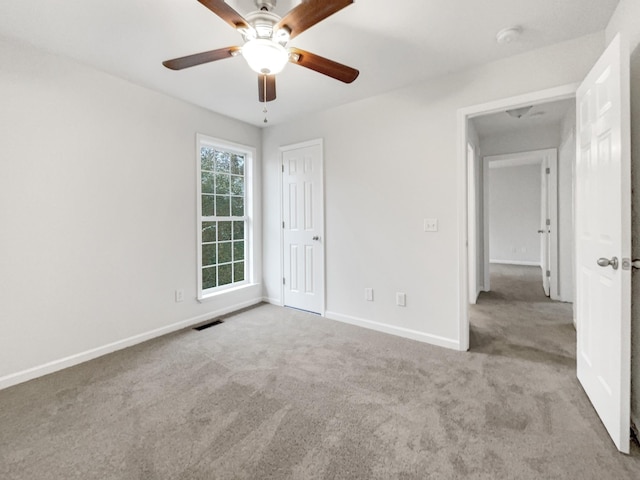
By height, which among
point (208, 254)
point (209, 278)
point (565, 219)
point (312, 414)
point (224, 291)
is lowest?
point (312, 414)

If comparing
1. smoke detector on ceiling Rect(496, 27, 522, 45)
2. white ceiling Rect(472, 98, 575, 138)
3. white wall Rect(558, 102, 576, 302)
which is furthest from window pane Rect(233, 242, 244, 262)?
white wall Rect(558, 102, 576, 302)

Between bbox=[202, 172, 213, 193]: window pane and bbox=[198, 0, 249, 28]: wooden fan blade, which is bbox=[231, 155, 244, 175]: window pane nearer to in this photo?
bbox=[202, 172, 213, 193]: window pane

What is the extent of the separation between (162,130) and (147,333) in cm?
204

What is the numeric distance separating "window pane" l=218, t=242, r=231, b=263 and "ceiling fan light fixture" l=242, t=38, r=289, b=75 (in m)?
2.57

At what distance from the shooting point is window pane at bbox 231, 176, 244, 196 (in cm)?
402

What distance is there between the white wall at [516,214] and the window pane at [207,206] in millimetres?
6731

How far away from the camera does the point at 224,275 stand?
3928 mm

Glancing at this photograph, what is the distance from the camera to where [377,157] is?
317 centimetres

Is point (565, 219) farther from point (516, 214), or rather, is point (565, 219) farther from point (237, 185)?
point (237, 185)

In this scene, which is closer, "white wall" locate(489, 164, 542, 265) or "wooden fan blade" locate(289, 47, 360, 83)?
"wooden fan blade" locate(289, 47, 360, 83)

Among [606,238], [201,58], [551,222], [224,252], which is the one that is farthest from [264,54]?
[551,222]

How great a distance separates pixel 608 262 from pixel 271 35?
7.21ft

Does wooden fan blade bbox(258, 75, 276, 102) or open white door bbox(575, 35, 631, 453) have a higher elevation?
wooden fan blade bbox(258, 75, 276, 102)

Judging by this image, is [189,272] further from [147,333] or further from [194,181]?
[194,181]
